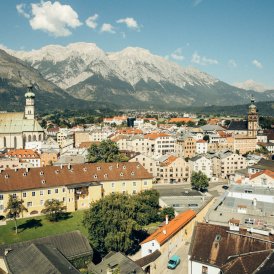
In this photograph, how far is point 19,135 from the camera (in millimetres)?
160750

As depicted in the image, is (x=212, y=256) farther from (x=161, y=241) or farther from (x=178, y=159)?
(x=178, y=159)

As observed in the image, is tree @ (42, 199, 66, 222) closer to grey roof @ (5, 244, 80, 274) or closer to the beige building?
grey roof @ (5, 244, 80, 274)

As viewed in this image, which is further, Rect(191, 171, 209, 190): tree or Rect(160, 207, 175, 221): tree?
Rect(191, 171, 209, 190): tree

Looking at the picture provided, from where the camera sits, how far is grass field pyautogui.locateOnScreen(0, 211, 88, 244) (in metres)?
62.4

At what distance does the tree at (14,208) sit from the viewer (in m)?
66.7

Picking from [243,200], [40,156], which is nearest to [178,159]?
[40,156]

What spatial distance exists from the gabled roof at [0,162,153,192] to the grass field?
6728mm

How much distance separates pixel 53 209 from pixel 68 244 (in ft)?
62.8

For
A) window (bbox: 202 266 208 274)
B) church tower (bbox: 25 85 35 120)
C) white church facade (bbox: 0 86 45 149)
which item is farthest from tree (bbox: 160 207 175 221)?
church tower (bbox: 25 85 35 120)

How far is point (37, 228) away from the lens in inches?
2603

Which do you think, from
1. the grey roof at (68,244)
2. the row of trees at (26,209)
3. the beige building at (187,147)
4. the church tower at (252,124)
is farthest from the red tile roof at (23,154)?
the church tower at (252,124)

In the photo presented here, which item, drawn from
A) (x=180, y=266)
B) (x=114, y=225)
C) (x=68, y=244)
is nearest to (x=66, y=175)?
(x=114, y=225)

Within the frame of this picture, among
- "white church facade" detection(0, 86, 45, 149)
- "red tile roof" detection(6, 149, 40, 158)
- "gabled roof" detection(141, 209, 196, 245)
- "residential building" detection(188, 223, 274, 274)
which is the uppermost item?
"white church facade" detection(0, 86, 45, 149)

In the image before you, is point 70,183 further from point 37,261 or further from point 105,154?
point 105,154
